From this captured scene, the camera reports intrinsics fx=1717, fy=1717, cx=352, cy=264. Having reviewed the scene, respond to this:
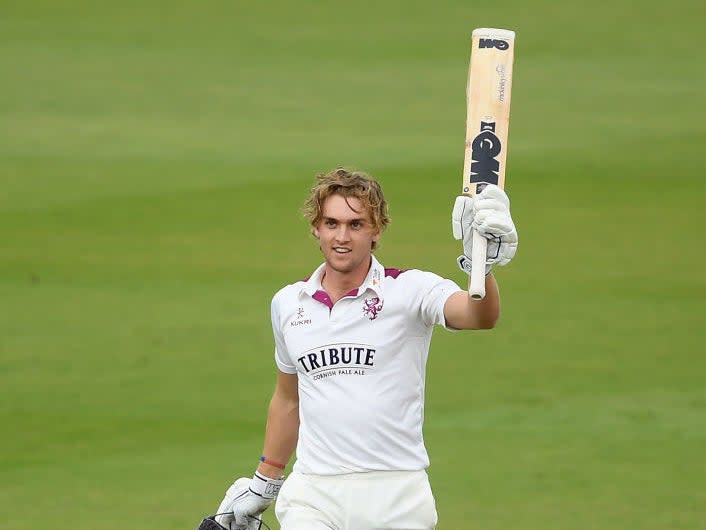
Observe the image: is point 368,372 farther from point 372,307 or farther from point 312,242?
point 312,242

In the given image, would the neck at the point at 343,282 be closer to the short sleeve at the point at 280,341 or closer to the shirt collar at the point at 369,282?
the shirt collar at the point at 369,282

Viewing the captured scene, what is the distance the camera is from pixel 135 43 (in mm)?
19422

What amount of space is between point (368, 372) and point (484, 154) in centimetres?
90

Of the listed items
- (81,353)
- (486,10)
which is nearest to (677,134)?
(486,10)

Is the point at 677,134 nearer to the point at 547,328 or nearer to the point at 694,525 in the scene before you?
the point at 547,328

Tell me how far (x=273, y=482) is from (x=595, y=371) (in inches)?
208

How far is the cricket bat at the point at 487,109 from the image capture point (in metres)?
5.82

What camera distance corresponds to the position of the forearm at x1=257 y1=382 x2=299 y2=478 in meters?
6.70

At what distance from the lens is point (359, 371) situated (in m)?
6.16

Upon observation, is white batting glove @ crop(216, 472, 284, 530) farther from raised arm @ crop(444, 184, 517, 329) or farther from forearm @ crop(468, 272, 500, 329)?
forearm @ crop(468, 272, 500, 329)

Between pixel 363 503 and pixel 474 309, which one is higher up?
pixel 474 309

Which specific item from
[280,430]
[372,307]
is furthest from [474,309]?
[280,430]

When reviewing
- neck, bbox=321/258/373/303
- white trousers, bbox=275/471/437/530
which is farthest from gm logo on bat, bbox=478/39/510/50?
white trousers, bbox=275/471/437/530

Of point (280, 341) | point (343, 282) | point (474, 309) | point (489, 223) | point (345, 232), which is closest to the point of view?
point (489, 223)
